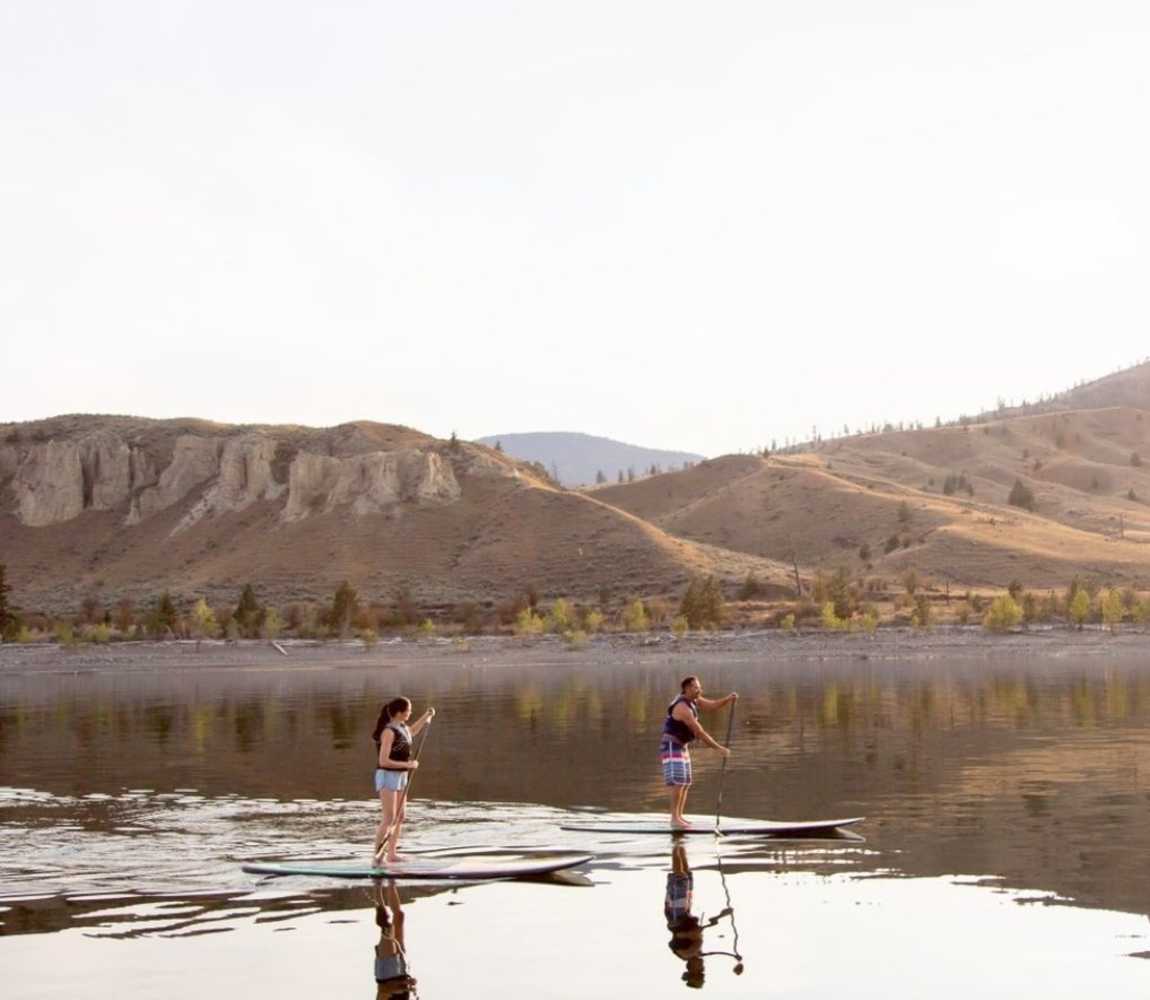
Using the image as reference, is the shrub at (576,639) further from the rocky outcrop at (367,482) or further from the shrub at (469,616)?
the rocky outcrop at (367,482)

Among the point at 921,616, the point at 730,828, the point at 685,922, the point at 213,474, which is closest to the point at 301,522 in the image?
the point at 213,474

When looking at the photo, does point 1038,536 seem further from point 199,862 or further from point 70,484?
point 199,862

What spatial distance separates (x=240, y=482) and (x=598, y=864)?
161m

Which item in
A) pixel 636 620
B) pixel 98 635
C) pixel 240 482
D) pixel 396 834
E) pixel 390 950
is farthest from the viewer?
pixel 240 482

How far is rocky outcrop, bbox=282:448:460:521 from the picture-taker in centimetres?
16575

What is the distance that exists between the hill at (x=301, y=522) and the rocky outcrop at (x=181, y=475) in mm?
184

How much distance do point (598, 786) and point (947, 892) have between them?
1264cm

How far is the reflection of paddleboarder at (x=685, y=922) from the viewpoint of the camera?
50.6 feet

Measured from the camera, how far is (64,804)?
2934 centimetres

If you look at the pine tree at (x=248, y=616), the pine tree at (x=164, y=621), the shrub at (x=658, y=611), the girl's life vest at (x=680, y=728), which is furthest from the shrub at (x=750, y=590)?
the girl's life vest at (x=680, y=728)

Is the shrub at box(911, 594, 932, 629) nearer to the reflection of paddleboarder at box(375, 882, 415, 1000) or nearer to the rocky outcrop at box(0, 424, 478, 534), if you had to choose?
the rocky outcrop at box(0, 424, 478, 534)

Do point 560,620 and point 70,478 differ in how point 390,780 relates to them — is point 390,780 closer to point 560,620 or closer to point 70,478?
point 560,620

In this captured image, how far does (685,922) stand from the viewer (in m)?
17.6

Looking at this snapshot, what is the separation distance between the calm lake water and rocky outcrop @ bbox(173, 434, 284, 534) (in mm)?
129855
